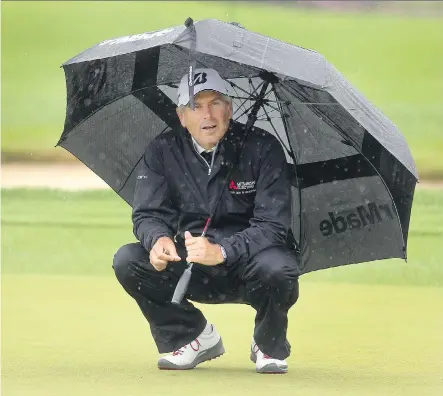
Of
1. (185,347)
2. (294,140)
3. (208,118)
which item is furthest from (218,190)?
(185,347)

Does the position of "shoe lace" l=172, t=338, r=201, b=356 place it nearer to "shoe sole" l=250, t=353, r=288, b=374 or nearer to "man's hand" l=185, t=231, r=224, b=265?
"shoe sole" l=250, t=353, r=288, b=374

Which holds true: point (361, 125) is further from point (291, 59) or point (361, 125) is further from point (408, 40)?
point (408, 40)

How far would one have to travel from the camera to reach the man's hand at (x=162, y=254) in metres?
4.66

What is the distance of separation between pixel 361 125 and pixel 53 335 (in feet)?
6.19

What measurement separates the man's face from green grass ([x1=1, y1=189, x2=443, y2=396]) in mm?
840

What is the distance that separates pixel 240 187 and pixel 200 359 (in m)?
0.67

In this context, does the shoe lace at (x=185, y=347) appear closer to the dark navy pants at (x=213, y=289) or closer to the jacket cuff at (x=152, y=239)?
the dark navy pants at (x=213, y=289)

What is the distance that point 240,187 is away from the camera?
4895mm

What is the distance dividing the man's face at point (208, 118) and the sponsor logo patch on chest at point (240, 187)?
0.16 meters

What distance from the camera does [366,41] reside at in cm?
1631

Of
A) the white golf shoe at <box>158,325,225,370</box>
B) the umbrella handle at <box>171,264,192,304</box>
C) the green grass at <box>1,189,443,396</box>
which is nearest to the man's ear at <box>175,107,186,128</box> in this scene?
the umbrella handle at <box>171,264,192,304</box>

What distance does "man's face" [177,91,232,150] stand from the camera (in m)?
4.88

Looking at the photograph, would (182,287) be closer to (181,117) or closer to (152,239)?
(152,239)

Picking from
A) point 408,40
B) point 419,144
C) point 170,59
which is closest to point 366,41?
point 408,40
